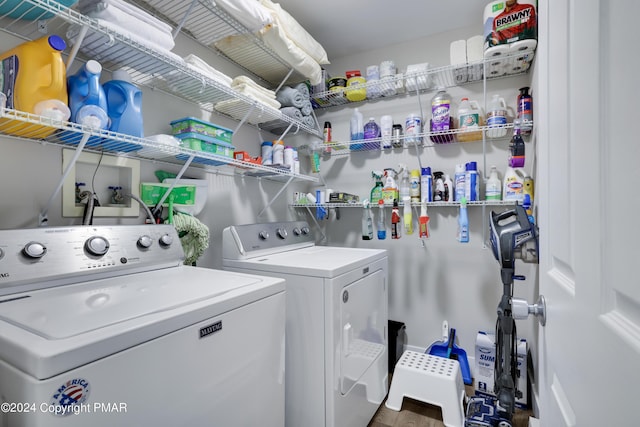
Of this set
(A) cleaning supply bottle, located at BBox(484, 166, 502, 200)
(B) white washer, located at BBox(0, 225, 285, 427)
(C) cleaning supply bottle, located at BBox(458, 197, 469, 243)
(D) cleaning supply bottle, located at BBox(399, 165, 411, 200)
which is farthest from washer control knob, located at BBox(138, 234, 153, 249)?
(A) cleaning supply bottle, located at BBox(484, 166, 502, 200)

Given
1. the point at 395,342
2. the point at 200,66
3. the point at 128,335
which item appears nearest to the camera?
the point at 128,335

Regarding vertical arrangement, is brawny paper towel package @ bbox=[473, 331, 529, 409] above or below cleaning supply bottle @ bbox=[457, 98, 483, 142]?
below

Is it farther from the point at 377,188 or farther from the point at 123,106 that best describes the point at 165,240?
the point at 377,188

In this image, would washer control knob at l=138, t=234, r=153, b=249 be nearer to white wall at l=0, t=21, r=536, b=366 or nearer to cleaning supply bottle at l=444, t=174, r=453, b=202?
white wall at l=0, t=21, r=536, b=366

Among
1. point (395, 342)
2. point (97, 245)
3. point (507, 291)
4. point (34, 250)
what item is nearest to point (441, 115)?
point (507, 291)

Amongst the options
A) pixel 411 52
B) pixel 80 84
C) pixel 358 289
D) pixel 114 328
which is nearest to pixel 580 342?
pixel 114 328

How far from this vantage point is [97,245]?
1.16 metres

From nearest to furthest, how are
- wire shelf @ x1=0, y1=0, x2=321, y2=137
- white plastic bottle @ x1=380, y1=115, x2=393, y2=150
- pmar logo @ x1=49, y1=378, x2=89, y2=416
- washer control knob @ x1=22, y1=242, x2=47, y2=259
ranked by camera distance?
pmar logo @ x1=49, y1=378, x2=89, y2=416, washer control knob @ x1=22, y1=242, x2=47, y2=259, wire shelf @ x1=0, y1=0, x2=321, y2=137, white plastic bottle @ x1=380, y1=115, x2=393, y2=150

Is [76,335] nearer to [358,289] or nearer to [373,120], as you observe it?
[358,289]

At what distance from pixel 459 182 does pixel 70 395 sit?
7.54 feet

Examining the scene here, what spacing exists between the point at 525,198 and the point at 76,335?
2.21m

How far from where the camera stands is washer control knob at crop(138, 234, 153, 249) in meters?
1.30

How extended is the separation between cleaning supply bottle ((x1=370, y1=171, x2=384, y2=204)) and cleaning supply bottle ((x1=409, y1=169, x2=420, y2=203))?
24 cm

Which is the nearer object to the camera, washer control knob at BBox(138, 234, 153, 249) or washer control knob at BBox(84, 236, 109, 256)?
washer control knob at BBox(84, 236, 109, 256)
